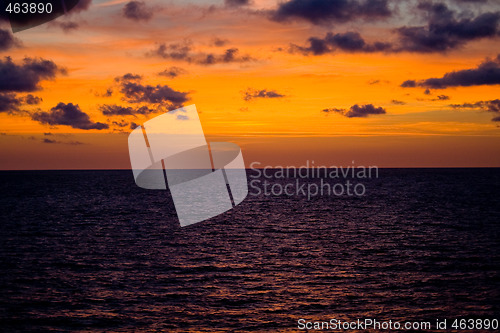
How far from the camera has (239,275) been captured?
3341cm

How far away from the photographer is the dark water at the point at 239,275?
979 inches

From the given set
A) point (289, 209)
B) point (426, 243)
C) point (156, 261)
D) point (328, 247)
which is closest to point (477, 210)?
point (289, 209)

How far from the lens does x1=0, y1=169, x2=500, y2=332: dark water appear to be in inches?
979

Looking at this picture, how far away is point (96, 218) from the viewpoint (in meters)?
72.1

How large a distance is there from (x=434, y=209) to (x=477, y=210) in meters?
7.09

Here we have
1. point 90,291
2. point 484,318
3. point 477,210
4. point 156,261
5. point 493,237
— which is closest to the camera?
point 484,318

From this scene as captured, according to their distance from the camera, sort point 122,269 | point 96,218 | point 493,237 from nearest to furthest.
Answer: point 122,269 < point 493,237 < point 96,218

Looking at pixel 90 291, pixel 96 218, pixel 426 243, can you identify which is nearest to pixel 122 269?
pixel 90 291

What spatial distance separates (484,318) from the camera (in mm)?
24438

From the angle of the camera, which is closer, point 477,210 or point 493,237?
point 493,237

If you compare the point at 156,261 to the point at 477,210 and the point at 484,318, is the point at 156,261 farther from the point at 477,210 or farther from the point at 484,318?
the point at 477,210

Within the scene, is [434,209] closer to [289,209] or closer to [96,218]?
[289,209]

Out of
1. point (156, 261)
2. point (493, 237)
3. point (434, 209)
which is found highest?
point (156, 261)

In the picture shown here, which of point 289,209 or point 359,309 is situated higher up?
point 359,309
